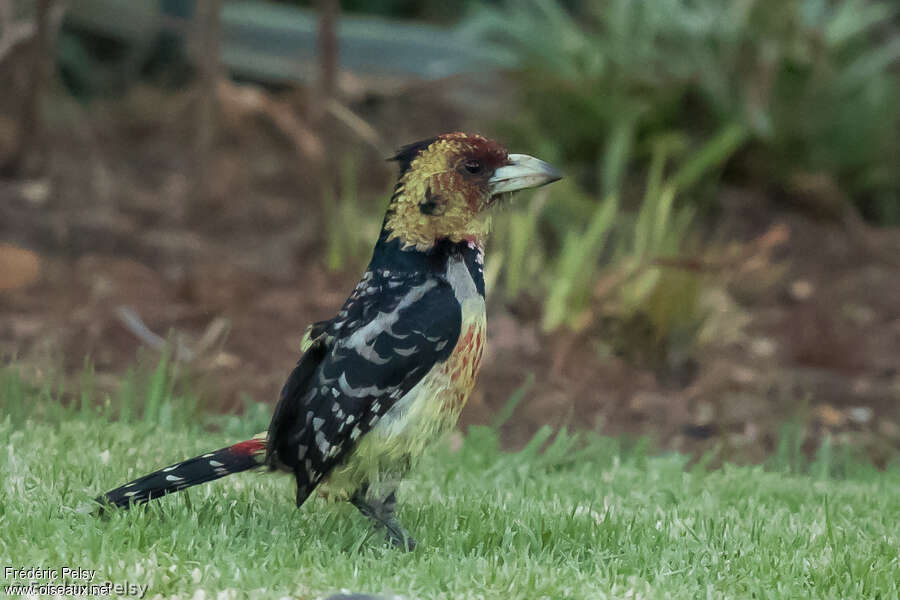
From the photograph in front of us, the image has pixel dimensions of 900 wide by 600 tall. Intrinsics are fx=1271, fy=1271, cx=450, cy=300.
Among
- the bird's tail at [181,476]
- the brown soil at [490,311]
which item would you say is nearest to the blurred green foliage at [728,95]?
the brown soil at [490,311]

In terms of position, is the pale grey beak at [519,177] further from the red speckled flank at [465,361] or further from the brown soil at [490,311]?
the brown soil at [490,311]

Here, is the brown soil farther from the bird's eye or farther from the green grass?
the bird's eye

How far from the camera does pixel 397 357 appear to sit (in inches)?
130

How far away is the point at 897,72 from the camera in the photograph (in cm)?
864

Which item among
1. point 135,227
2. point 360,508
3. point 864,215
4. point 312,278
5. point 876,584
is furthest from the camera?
point 864,215

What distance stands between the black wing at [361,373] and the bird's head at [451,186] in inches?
5.8

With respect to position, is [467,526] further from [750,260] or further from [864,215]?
[864,215]

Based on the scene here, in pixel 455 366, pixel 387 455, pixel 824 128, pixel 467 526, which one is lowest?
pixel 467 526

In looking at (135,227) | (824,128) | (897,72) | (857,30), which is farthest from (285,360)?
(897,72)

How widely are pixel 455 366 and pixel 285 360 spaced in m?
2.52

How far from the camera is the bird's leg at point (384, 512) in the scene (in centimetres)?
340

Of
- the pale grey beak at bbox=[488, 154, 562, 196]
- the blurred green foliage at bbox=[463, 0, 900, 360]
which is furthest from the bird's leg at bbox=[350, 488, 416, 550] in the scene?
the blurred green foliage at bbox=[463, 0, 900, 360]

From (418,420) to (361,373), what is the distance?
0.19 metres

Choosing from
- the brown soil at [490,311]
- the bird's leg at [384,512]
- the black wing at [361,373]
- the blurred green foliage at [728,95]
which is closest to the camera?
the black wing at [361,373]
